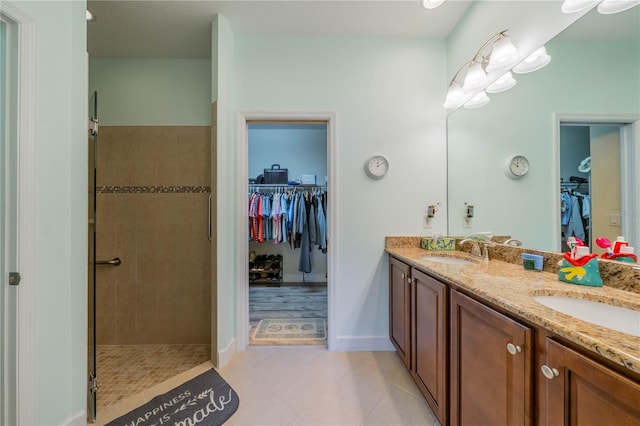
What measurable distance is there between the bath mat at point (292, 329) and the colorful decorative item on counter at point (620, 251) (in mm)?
1939

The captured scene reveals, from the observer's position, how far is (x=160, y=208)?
2.25m

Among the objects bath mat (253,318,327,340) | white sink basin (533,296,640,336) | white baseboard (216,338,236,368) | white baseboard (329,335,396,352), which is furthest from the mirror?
white baseboard (216,338,236,368)

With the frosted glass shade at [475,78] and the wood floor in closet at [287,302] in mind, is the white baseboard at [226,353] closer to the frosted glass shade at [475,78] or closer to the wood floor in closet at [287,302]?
the wood floor in closet at [287,302]

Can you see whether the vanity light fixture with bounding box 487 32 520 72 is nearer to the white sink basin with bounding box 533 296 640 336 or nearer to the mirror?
the mirror

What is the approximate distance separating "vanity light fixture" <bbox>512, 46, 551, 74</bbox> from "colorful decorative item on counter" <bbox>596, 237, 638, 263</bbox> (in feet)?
3.08

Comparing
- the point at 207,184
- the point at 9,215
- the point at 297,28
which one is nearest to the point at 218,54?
the point at 297,28

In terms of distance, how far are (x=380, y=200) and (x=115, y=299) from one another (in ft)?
8.29

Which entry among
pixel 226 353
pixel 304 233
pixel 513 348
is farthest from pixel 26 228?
pixel 304 233

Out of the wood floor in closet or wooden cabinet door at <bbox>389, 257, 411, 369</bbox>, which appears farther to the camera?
the wood floor in closet

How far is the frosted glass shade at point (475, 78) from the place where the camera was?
162 centimetres

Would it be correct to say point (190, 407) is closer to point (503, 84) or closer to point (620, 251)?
point (620, 251)

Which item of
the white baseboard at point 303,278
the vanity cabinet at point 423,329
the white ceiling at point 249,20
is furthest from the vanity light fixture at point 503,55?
the white baseboard at point 303,278

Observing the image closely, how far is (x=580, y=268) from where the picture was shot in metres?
1.01

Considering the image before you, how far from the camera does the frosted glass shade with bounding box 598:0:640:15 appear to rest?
956 millimetres
